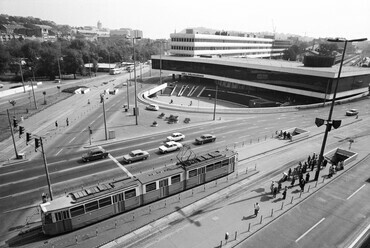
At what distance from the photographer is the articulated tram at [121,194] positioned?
1923 cm

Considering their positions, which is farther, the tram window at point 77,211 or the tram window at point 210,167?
the tram window at point 210,167

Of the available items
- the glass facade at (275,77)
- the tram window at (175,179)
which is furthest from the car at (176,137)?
the glass facade at (275,77)

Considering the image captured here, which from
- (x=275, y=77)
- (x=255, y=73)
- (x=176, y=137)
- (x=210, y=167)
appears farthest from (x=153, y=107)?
(x=275, y=77)

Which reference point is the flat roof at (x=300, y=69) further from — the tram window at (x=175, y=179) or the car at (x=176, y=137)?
the tram window at (x=175, y=179)

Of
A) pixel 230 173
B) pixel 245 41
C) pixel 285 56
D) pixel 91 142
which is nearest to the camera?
pixel 230 173

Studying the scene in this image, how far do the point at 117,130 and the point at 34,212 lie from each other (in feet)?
81.8

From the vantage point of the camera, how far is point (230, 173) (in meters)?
29.5

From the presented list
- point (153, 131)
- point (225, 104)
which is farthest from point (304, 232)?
point (225, 104)


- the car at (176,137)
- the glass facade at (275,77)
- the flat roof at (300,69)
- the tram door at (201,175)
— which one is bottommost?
the car at (176,137)

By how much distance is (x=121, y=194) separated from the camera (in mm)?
21516

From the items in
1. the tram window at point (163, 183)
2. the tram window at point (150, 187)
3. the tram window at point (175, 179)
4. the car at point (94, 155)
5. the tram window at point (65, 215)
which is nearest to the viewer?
the tram window at point (65, 215)

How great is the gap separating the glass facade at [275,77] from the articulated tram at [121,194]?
188 ft

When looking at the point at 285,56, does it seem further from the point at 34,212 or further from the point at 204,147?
the point at 34,212

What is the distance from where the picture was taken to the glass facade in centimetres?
7194
